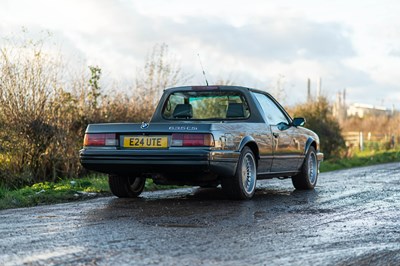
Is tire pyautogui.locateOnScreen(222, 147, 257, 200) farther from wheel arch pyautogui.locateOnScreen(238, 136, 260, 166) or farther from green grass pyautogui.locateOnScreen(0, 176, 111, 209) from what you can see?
green grass pyautogui.locateOnScreen(0, 176, 111, 209)

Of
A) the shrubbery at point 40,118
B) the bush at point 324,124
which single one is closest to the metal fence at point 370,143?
the bush at point 324,124

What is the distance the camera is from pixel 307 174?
12.6 m

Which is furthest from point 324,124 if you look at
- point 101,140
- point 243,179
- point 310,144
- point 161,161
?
point 161,161

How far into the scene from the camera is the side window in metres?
11.5

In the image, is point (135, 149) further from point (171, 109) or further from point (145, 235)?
point (145, 235)

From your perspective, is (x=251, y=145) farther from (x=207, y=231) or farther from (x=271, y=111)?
(x=207, y=231)

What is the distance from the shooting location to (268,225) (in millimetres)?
7453

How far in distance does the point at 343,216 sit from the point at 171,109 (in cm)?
436

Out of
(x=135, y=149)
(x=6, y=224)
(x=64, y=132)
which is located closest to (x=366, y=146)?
(x=64, y=132)

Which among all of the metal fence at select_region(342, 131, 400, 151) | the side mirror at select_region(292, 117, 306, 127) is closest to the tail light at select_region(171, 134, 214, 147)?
the side mirror at select_region(292, 117, 306, 127)

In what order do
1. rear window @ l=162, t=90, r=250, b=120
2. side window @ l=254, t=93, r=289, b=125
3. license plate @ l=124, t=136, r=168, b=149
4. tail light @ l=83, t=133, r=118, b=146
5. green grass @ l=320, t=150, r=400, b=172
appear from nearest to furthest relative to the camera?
1. license plate @ l=124, t=136, r=168, b=149
2. tail light @ l=83, t=133, r=118, b=146
3. rear window @ l=162, t=90, r=250, b=120
4. side window @ l=254, t=93, r=289, b=125
5. green grass @ l=320, t=150, r=400, b=172

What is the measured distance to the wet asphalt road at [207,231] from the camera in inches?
217

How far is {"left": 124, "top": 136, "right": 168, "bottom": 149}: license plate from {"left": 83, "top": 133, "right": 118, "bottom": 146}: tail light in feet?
0.56

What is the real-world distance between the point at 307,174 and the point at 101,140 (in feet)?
13.4
